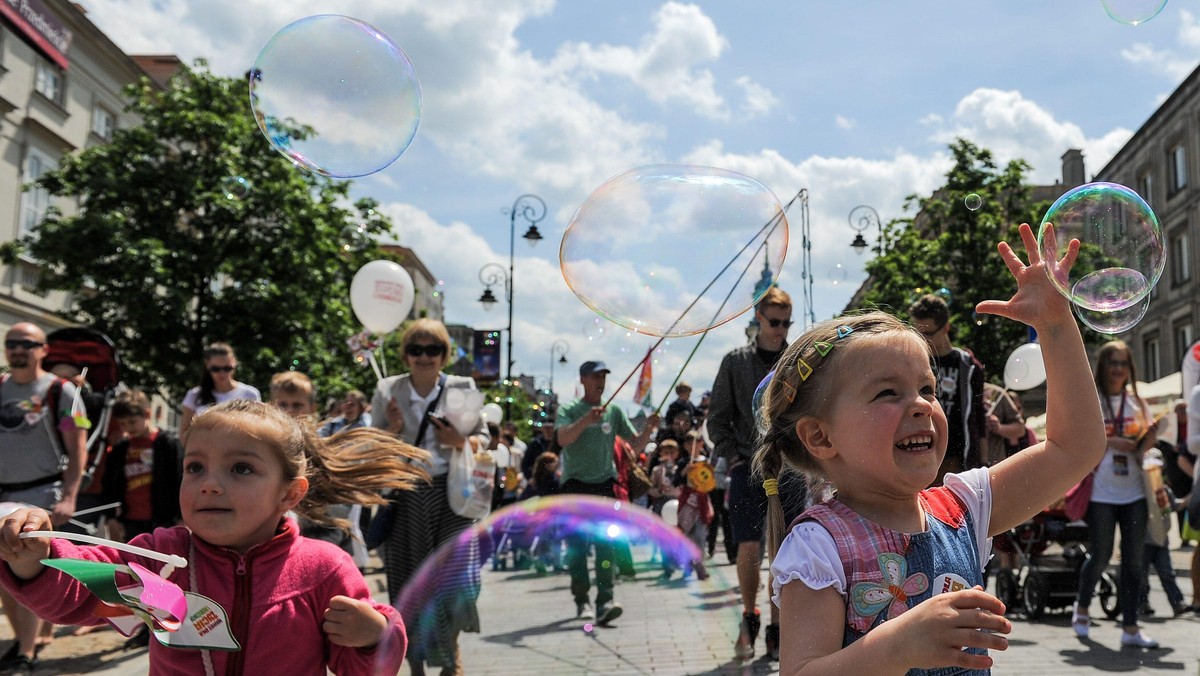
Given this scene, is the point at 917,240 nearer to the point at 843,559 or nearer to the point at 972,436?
the point at 972,436

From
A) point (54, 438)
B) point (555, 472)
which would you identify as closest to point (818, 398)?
point (54, 438)

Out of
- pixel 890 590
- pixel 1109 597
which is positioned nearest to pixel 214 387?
pixel 890 590

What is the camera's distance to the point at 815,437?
2.11 meters

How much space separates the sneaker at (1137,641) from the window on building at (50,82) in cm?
2971

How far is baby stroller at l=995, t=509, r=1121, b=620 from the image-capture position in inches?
307

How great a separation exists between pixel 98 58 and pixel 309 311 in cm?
1207

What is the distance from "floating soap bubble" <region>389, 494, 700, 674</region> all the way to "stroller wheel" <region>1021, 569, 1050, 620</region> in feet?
15.3

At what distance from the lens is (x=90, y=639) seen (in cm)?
732

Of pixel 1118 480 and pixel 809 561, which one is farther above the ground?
pixel 1118 480

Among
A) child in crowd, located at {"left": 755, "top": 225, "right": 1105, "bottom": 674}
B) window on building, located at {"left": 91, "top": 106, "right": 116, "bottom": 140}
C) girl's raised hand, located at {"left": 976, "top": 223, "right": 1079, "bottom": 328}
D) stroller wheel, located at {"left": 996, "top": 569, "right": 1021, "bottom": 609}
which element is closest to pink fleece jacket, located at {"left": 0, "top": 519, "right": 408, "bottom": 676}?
child in crowd, located at {"left": 755, "top": 225, "right": 1105, "bottom": 674}

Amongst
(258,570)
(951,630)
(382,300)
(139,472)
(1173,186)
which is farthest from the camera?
(1173,186)

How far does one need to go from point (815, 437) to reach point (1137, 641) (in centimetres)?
541

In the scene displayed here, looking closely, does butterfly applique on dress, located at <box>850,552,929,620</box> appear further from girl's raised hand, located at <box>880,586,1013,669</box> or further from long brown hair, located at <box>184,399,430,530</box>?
long brown hair, located at <box>184,399,430,530</box>

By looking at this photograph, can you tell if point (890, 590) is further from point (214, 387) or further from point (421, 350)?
point (214, 387)
